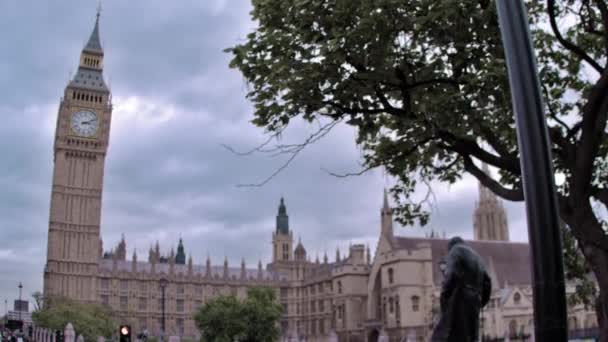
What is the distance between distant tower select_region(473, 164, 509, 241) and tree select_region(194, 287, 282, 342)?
240 feet

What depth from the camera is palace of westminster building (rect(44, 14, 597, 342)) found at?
7588cm

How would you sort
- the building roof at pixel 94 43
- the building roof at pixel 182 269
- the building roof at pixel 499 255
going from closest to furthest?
the building roof at pixel 499 255
the building roof at pixel 182 269
the building roof at pixel 94 43

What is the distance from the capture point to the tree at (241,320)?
62062mm

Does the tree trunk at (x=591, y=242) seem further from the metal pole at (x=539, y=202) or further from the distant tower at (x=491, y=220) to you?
the distant tower at (x=491, y=220)

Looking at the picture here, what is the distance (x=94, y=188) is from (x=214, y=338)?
53580 mm

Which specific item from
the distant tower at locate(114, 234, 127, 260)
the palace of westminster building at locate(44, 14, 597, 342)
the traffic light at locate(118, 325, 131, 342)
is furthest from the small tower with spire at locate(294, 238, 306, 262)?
the traffic light at locate(118, 325, 131, 342)

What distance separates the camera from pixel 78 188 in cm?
10738

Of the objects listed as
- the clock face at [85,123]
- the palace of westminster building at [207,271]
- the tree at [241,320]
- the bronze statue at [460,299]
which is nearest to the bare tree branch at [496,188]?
the bronze statue at [460,299]

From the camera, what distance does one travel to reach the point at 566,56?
15.9m

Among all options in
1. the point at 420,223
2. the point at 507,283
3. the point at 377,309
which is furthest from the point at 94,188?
the point at 420,223

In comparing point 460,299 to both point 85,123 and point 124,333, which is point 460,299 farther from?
point 85,123

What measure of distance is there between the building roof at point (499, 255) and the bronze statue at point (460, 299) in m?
68.0

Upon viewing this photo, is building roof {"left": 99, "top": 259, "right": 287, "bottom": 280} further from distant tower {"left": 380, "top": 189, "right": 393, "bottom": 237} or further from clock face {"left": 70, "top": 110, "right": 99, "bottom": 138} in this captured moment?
distant tower {"left": 380, "top": 189, "right": 393, "bottom": 237}

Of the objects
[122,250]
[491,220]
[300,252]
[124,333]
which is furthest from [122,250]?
[124,333]
